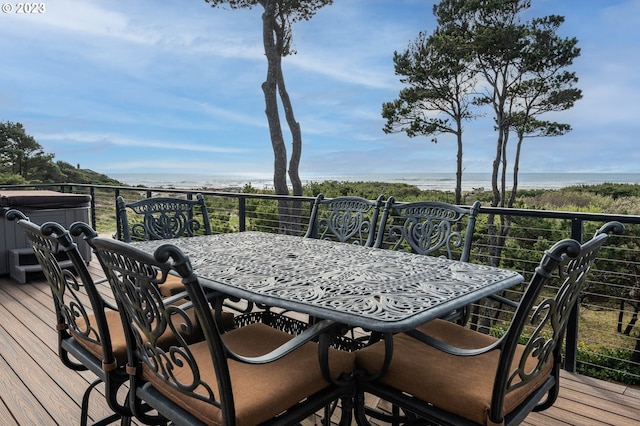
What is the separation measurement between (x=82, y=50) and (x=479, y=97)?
1288cm

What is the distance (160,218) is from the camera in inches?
119

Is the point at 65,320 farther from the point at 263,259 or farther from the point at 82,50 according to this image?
the point at 82,50

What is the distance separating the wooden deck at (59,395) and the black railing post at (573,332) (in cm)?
7

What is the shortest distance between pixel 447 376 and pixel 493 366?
0.19 m

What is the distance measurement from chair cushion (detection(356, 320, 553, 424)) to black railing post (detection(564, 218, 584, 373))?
3.91ft

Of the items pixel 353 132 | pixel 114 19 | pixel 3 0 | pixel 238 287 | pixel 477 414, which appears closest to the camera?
pixel 477 414

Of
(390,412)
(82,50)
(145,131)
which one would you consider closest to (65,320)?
(390,412)

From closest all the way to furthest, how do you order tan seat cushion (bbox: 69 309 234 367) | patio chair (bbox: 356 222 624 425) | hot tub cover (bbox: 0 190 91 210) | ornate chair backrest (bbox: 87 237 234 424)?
1. ornate chair backrest (bbox: 87 237 234 424)
2. patio chair (bbox: 356 222 624 425)
3. tan seat cushion (bbox: 69 309 234 367)
4. hot tub cover (bbox: 0 190 91 210)

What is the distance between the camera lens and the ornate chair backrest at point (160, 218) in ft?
9.37

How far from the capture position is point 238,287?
1.52 meters

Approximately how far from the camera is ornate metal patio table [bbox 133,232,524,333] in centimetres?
126

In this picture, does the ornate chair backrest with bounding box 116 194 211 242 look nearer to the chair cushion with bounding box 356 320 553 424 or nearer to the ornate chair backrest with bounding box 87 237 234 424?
the ornate chair backrest with bounding box 87 237 234 424

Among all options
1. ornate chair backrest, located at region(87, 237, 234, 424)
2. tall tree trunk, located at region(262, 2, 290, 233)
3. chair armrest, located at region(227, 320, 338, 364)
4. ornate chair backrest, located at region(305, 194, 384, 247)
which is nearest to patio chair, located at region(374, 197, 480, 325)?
ornate chair backrest, located at region(305, 194, 384, 247)

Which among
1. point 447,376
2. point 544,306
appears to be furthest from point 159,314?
point 544,306
